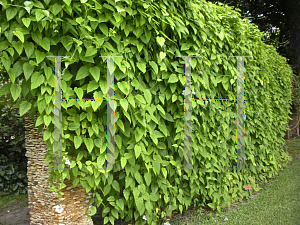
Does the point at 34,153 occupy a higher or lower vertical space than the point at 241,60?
lower

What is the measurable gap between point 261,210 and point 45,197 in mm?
2726

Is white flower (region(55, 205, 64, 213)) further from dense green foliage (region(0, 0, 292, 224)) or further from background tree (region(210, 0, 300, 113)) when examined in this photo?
background tree (region(210, 0, 300, 113))

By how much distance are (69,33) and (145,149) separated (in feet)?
3.80

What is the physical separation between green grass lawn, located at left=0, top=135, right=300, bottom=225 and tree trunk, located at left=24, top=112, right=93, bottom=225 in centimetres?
120

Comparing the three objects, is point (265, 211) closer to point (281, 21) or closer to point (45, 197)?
point (45, 197)

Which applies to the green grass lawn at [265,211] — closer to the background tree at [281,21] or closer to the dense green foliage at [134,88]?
the dense green foliage at [134,88]

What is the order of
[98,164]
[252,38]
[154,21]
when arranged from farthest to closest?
[252,38]
[154,21]
[98,164]

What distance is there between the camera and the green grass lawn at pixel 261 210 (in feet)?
8.98

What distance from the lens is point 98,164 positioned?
1.80 metres

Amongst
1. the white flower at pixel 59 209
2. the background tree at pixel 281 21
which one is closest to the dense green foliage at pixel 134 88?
the white flower at pixel 59 209

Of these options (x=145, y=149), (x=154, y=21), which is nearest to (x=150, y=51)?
(x=154, y=21)

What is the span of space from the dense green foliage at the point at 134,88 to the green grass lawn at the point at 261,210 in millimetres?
200

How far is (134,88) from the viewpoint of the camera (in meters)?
2.08

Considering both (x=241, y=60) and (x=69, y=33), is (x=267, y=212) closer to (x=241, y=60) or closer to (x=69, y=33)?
(x=241, y=60)
